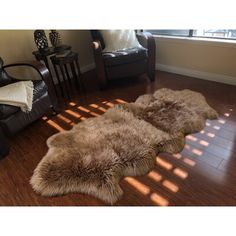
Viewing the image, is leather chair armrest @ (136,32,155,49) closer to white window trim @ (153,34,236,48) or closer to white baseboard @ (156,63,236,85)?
white window trim @ (153,34,236,48)

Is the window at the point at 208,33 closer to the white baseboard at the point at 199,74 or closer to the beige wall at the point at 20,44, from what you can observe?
the white baseboard at the point at 199,74

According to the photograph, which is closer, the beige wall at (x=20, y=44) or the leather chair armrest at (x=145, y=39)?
the beige wall at (x=20, y=44)

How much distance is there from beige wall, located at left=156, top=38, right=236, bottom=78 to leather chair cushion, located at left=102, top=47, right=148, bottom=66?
1.73 feet

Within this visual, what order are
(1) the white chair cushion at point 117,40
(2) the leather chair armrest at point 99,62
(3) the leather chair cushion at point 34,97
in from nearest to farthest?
(3) the leather chair cushion at point 34,97 → (2) the leather chair armrest at point 99,62 → (1) the white chair cushion at point 117,40

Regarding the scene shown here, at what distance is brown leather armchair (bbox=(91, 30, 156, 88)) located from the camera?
7.79ft

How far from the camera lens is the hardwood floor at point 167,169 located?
50.4 inches

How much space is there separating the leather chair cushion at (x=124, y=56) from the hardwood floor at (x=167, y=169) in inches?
22.8

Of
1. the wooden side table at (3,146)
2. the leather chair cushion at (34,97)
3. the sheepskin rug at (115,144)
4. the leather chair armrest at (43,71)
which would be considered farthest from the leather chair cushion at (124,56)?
the wooden side table at (3,146)

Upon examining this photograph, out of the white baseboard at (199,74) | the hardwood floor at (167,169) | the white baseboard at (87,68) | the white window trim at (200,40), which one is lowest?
the hardwood floor at (167,169)

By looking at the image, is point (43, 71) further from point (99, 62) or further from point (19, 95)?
point (99, 62)

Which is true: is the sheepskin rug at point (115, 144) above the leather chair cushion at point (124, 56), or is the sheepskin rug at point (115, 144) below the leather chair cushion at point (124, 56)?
below
